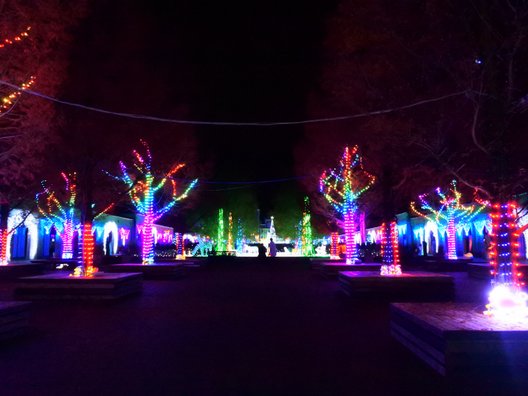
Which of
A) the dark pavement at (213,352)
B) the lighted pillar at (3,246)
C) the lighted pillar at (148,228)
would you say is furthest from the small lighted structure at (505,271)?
the lighted pillar at (3,246)

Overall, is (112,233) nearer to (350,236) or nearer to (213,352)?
(350,236)

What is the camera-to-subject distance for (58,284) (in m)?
13.9

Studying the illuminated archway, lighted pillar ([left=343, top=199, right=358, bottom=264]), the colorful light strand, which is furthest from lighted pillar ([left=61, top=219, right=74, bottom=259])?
lighted pillar ([left=343, top=199, right=358, bottom=264])

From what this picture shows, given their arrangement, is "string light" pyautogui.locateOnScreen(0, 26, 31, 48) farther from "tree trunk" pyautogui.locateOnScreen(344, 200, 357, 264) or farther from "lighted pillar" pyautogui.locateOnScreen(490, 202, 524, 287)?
"tree trunk" pyautogui.locateOnScreen(344, 200, 357, 264)

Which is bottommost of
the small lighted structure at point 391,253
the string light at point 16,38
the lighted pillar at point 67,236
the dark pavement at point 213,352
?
the dark pavement at point 213,352

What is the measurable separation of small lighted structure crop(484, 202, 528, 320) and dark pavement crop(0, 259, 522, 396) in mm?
1708

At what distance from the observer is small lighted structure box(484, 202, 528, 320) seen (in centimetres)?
788

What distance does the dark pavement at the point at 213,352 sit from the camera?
580 centimetres

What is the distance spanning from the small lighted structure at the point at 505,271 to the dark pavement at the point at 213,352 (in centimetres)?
171

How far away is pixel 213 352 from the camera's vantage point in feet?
24.6

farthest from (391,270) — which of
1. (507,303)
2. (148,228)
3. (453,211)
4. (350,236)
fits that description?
(453,211)

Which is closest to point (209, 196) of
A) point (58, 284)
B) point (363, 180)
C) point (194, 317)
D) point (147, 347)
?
point (363, 180)

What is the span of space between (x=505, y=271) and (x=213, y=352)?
4.82m

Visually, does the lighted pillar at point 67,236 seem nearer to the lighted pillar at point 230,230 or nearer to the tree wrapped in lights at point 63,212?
the tree wrapped in lights at point 63,212
